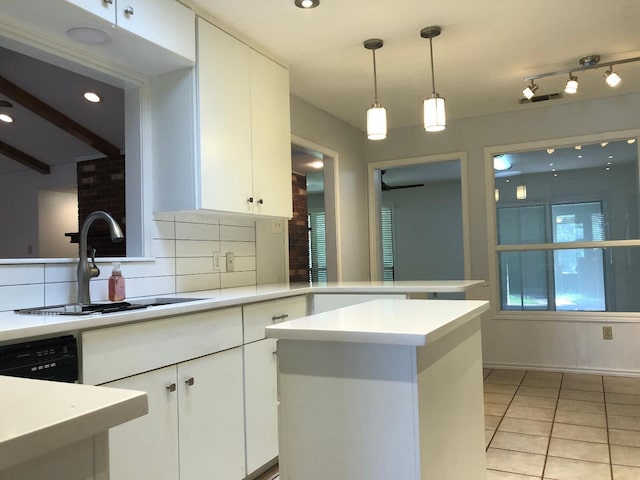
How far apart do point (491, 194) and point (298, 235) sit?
2.26 m

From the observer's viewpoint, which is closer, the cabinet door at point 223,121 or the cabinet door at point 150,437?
the cabinet door at point 150,437

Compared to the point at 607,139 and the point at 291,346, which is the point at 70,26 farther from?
the point at 607,139

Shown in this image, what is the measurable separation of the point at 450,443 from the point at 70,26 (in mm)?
1992

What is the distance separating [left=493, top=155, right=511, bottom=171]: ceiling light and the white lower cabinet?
332 centimetres

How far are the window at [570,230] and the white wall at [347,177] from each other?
1.24 metres

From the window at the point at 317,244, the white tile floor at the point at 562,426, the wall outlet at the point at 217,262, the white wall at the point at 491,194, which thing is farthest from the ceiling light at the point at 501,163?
the window at the point at 317,244

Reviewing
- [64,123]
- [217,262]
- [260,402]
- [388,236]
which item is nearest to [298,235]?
[64,123]

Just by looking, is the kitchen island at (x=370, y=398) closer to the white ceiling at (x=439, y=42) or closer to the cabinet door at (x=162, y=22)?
the cabinet door at (x=162, y=22)

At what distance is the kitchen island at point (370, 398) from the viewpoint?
45.9 inches

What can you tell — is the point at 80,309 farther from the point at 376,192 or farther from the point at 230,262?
the point at 376,192

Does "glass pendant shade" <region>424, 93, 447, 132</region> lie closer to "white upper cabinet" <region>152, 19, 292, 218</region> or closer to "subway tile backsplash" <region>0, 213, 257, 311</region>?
"white upper cabinet" <region>152, 19, 292, 218</region>

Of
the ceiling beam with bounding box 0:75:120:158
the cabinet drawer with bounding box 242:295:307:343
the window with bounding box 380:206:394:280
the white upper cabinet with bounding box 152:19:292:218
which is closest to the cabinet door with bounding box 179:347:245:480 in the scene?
the cabinet drawer with bounding box 242:295:307:343

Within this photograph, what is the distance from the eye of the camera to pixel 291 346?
1.32 metres

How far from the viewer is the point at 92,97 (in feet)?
12.9
